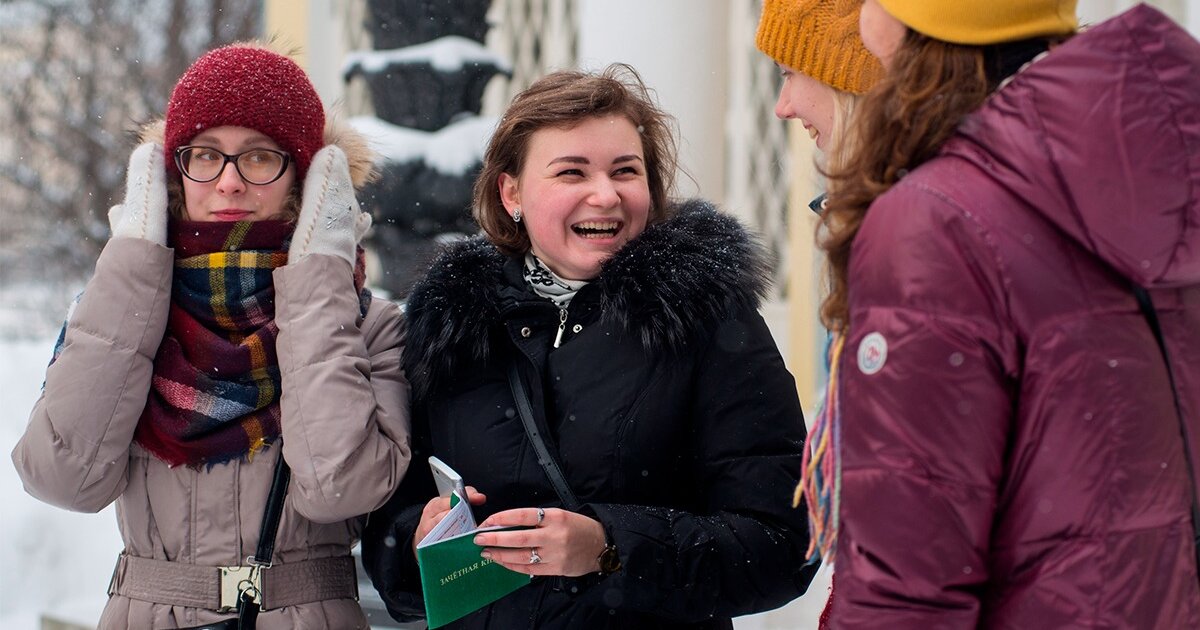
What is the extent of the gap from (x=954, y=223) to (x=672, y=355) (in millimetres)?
934

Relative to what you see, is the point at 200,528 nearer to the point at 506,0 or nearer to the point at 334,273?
the point at 334,273

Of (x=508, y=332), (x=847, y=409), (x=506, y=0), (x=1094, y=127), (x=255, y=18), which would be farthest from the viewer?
(x=255, y=18)

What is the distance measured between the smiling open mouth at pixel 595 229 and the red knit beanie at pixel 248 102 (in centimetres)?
65

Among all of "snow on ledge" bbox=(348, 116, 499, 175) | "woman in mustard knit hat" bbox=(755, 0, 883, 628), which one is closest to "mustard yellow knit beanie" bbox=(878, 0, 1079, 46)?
"woman in mustard knit hat" bbox=(755, 0, 883, 628)

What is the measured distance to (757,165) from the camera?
979 cm

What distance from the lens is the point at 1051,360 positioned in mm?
1385

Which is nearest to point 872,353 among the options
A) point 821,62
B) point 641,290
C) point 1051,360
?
point 1051,360

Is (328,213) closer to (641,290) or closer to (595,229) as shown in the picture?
(595,229)

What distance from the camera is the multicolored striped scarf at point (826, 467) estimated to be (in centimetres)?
161

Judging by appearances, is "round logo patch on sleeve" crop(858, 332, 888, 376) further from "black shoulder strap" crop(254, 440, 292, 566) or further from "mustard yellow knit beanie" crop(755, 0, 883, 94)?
"black shoulder strap" crop(254, 440, 292, 566)

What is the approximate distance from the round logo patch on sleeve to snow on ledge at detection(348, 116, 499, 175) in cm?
294

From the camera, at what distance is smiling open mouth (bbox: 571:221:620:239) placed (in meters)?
2.44

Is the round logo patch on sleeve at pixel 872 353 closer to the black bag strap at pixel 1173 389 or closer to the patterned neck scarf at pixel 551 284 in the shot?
the black bag strap at pixel 1173 389

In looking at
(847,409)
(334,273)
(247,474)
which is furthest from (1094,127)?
(247,474)
